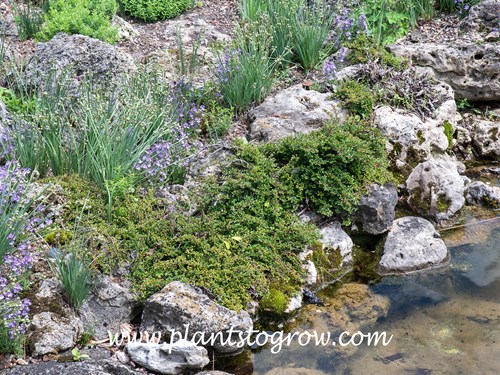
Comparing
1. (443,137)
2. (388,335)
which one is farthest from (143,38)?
(388,335)

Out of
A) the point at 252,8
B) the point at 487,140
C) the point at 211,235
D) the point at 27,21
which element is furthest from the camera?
the point at 252,8

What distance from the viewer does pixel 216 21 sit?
9531 mm

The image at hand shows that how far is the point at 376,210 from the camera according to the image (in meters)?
6.23

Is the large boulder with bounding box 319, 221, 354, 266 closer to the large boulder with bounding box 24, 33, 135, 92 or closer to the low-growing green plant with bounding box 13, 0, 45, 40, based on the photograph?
the large boulder with bounding box 24, 33, 135, 92

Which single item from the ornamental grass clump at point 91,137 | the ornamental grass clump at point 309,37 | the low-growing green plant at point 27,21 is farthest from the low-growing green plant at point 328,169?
the low-growing green plant at point 27,21

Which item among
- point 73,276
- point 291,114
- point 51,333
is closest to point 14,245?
point 73,276

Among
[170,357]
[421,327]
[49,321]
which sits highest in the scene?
[49,321]

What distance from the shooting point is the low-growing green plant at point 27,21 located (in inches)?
337

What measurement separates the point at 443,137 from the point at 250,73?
2.23 meters

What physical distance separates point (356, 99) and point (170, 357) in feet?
11.7

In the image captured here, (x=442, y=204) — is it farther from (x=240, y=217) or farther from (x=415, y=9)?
(x=415, y=9)

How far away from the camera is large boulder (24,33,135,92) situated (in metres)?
7.40

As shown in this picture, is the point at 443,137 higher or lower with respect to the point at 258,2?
lower

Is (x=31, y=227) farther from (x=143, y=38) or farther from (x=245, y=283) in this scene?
(x=143, y=38)
